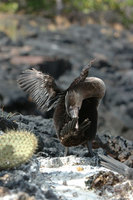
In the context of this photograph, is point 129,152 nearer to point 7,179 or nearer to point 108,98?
point 7,179

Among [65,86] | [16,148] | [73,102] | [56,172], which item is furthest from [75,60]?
[16,148]

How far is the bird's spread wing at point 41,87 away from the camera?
5.01m

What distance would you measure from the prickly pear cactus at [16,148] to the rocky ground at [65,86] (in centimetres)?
10

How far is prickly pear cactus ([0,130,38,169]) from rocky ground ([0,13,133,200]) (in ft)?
0.33

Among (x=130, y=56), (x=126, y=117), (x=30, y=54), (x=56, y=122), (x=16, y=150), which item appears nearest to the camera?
(x=16, y=150)

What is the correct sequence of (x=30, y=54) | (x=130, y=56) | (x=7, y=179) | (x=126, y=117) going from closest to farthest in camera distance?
(x=7, y=179) < (x=126, y=117) < (x=30, y=54) < (x=130, y=56)

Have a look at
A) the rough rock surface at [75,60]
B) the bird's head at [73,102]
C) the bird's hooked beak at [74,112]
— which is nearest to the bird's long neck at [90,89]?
the bird's head at [73,102]

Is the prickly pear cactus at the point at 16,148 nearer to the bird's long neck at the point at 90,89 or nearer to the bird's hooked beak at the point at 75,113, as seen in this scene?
the bird's hooked beak at the point at 75,113

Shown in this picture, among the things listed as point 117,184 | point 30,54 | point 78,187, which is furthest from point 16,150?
point 30,54

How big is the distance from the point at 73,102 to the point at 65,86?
578cm

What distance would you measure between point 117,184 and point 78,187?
38 centimetres

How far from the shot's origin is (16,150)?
4.20 metres

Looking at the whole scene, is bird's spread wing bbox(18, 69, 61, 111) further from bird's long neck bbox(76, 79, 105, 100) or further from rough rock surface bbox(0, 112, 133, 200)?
rough rock surface bbox(0, 112, 133, 200)

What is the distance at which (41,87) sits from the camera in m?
5.11
